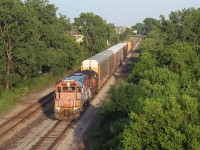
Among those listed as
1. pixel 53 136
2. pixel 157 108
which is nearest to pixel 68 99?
pixel 53 136

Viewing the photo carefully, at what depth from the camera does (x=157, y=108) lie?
10906 millimetres

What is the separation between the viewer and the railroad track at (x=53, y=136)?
61.5 feet

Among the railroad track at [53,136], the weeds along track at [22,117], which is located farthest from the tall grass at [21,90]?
the railroad track at [53,136]

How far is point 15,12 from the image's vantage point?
32188 mm

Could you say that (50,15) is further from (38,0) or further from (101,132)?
(101,132)

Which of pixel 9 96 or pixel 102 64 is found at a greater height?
pixel 102 64

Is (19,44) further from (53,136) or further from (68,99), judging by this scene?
(53,136)

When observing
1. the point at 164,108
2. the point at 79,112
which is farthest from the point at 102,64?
the point at 164,108

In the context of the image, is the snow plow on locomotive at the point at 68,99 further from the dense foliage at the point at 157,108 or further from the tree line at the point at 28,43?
the tree line at the point at 28,43

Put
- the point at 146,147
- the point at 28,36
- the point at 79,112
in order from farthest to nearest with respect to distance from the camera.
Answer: the point at 28,36 < the point at 79,112 < the point at 146,147

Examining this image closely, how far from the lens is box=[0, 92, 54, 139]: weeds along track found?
2224 centimetres

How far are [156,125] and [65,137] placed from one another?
10.6m

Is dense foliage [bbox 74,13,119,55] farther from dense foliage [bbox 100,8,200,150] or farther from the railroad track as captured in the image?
the railroad track

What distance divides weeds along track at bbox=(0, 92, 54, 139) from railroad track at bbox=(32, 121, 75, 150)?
8.86 ft
